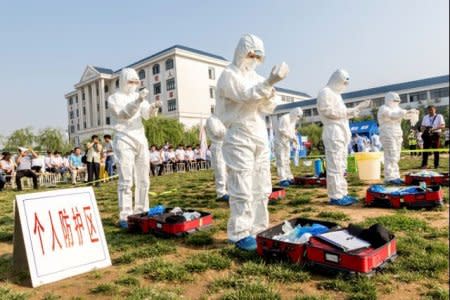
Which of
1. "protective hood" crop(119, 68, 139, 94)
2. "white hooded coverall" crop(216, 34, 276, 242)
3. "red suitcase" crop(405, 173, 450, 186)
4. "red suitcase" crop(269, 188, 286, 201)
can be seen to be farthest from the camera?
"red suitcase" crop(405, 173, 450, 186)

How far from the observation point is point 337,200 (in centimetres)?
679

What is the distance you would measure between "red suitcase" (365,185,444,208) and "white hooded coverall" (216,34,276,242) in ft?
9.92

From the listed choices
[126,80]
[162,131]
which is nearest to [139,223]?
[126,80]

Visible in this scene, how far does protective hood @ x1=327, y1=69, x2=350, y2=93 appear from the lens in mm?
6867

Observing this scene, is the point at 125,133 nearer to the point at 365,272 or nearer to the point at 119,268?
the point at 119,268

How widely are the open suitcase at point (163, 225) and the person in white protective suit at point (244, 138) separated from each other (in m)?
0.93

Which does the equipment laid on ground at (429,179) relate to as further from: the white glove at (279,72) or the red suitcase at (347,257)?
the white glove at (279,72)

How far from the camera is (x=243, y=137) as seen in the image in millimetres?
4152

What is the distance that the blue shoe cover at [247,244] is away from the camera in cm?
412

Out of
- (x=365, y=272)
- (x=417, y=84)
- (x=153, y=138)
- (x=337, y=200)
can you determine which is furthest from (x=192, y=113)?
(x=365, y=272)

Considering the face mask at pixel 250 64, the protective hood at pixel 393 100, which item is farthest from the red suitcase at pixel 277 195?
the protective hood at pixel 393 100

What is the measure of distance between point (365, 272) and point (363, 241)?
46cm

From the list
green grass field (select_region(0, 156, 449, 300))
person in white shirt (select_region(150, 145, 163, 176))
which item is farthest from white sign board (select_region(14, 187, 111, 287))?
person in white shirt (select_region(150, 145, 163, 176))

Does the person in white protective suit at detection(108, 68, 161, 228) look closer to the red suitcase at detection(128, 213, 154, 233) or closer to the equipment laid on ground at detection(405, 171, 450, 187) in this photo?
the red suitcase at detection(128, 213, 154, 233)
